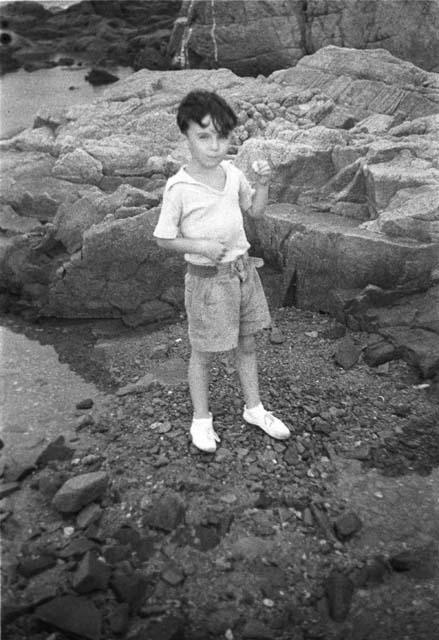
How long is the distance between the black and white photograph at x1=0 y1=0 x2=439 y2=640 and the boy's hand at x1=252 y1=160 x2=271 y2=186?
0.05m

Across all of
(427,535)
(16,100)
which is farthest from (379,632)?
(16,100)

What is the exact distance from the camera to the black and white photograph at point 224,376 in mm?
3271

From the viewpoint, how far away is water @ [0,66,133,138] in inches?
488

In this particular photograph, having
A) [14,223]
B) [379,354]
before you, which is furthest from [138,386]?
[14,223]

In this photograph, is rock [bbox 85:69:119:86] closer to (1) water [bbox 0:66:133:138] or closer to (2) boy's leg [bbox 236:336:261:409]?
(1) water [bbox 0:66:133:138]

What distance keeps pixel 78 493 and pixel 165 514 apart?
46cm

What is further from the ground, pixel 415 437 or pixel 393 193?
pixel 393 193

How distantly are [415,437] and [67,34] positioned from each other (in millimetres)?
18125

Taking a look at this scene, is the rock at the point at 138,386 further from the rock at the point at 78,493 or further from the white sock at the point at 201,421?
the rock at the point at 78,493

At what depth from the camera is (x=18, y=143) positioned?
9.57m

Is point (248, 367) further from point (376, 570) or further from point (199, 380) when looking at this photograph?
point (376, 570)

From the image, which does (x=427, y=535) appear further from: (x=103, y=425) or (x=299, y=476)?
(x=103, y=425)

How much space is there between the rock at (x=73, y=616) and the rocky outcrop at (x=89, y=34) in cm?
1400

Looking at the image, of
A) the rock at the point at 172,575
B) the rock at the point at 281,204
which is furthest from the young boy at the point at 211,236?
the rock at the point at 281,204
